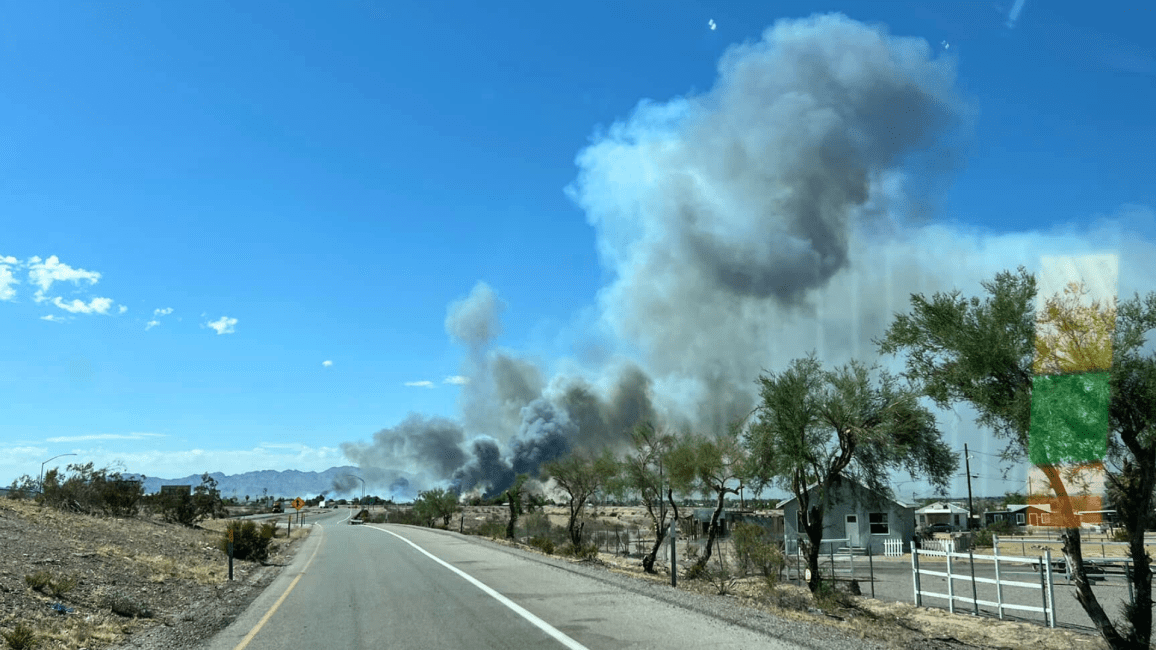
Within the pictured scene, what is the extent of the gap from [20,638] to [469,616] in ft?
21.1

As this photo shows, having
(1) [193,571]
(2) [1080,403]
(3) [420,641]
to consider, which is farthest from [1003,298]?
(1) [193,571]

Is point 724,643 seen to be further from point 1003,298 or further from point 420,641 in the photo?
point 1003,298

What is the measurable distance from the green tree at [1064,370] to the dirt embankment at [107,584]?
13.7 metres

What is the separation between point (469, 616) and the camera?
498 inches

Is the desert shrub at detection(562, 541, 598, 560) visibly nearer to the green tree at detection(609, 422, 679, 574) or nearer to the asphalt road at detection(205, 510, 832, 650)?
the green tree at detection(609, 422, 679, 574)

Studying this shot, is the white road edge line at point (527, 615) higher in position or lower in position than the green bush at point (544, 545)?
higher

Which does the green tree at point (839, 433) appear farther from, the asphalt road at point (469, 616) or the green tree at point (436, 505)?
the green tree at point (436, 505)

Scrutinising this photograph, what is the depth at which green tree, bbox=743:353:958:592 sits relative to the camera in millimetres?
21219

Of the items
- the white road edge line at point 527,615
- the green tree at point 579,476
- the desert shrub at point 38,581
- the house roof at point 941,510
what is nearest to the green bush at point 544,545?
the green tree at point 579,476

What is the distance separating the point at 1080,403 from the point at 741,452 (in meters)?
15.9

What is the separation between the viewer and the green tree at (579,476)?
40750 mm

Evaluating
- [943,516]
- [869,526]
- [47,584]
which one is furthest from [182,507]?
[943,516]

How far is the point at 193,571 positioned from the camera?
923 inches

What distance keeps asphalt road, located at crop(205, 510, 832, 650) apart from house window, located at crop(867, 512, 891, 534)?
37110 millimetres
